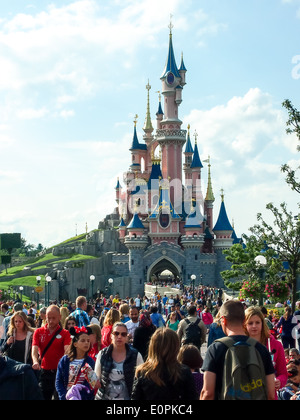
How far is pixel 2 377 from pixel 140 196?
64.7 meters

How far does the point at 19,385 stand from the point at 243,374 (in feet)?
5.14

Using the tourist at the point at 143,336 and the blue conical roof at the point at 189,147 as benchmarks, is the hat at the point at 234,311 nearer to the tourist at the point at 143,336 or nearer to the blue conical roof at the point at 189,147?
the tourist at the point at 143,336

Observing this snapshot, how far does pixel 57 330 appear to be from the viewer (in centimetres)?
793

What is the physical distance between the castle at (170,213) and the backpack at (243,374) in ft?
186

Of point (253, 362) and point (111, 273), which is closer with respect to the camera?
point (253, 362)

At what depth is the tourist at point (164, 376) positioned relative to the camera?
5.21 m

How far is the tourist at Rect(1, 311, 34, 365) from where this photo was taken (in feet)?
27.8

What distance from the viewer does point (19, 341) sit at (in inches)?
335

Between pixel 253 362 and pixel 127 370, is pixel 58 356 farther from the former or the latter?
pixel 253 362

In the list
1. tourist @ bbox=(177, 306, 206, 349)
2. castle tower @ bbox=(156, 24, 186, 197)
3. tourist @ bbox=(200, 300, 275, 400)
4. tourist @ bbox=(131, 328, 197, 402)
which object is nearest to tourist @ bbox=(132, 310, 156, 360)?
tourist @ bbox=(177, 306, 206, 349)

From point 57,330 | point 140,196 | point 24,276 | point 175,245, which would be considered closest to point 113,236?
point 140,196

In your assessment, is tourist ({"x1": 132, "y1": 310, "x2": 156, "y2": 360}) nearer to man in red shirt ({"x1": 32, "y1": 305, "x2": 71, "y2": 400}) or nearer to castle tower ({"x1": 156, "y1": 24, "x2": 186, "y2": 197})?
man in red shirt ({"x1": 32, "y1": 305, "x2": 71, "y2": 400})

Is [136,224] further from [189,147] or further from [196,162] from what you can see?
[189,147]

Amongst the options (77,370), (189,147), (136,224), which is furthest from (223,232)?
(77,370)
